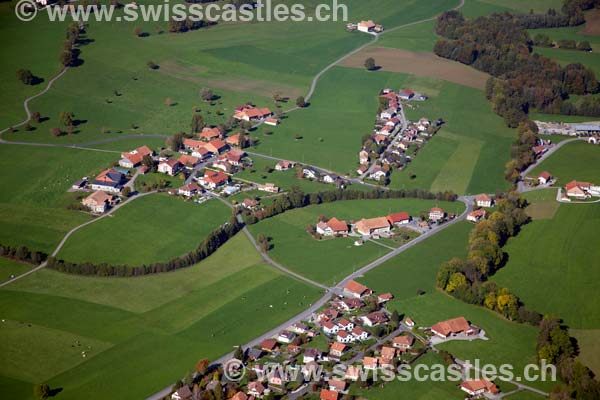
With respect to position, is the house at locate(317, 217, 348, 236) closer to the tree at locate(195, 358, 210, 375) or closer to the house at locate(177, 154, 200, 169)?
Result: the house at locate(177, 154, 200, 169)

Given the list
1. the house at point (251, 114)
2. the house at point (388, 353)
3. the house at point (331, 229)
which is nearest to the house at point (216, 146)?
the house at point (251, 114)

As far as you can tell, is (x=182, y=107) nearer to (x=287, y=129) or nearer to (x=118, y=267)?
(x=287, y=129)

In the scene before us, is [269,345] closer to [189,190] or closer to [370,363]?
[370,363]

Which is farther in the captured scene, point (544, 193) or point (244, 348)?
point (544, 193)

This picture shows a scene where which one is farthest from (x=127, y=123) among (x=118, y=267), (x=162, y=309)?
(x=162, y=309)

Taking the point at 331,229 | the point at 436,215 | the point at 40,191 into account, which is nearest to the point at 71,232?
the point at 40,191

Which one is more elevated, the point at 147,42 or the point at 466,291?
the point at 147,42
